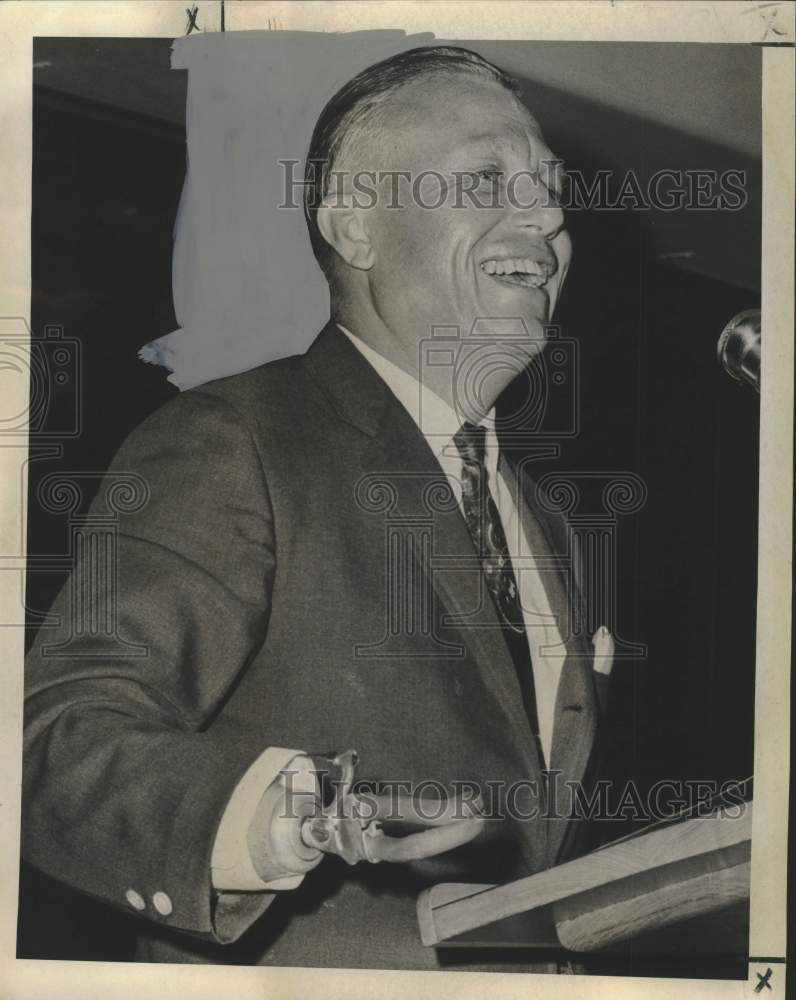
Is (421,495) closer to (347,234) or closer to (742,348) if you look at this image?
(347,234)

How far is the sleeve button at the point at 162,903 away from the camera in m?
2.48

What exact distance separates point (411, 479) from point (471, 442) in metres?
0.17

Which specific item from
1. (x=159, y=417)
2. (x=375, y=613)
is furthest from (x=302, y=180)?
(x=375, y=613)

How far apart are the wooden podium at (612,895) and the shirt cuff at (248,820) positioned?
0.36m

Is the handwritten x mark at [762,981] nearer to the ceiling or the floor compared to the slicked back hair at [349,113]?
nearer to the floor

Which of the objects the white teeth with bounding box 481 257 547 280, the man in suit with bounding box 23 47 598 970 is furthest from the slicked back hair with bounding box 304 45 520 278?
the white teeth with bounding box 481 257 547 280

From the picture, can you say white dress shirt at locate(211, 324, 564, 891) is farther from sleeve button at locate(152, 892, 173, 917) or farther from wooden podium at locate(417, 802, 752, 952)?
sleeve button at locate(152, 892, 173, 917)

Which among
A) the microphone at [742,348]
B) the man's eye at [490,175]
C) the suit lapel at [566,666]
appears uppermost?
the man's eye at [490,175]

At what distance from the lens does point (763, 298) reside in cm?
268

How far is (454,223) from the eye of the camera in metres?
2.62

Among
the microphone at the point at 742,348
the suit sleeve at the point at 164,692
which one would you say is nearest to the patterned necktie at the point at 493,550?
the suit sleeve at the point at 164,692

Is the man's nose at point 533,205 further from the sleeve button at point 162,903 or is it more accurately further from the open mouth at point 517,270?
the sleeve button at point 162,903

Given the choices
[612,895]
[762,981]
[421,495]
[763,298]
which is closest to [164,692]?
[421,495]

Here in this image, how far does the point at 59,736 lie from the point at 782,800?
1640 mm
